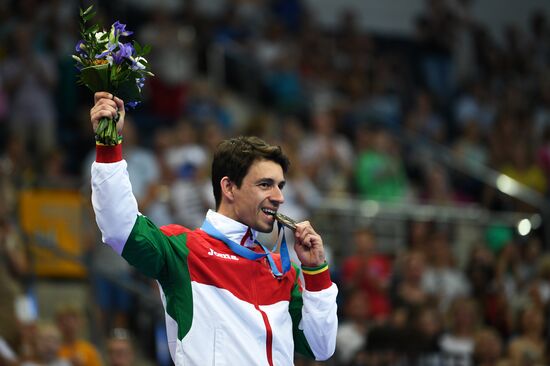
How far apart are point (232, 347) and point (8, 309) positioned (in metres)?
5.27

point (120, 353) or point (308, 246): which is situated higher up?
point (308, 246)

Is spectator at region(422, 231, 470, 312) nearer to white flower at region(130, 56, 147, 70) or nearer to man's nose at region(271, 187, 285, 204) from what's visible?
man's nose at region(271, 187, 285, 204)

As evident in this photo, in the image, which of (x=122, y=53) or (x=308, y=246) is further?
(x=308, y=246)

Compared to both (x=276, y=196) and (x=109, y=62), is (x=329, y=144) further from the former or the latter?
(x=109, y=62)

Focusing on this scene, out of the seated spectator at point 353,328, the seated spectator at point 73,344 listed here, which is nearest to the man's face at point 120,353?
the seated spectator at point 73,344

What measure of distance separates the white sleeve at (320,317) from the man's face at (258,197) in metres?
0.37

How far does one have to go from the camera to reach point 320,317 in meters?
5.17

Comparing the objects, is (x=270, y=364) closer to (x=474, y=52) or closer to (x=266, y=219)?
(x=266, y=219)

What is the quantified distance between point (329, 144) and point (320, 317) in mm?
8739

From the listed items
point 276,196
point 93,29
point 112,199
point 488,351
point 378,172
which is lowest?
point 488,351

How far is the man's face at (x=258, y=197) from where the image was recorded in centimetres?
519

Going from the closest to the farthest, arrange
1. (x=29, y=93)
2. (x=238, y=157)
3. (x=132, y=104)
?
(x=132, y=104) → (x=238, y=157) → (x=29, y=93)

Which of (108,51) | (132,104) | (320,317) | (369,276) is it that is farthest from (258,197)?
(369,276)

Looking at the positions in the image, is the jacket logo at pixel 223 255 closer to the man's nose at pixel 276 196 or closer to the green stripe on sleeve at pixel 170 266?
the green stripe on sleeve at pixel 170 266
